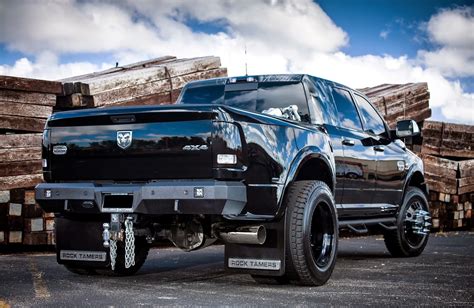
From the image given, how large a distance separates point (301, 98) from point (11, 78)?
451cm

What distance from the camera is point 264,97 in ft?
24.4

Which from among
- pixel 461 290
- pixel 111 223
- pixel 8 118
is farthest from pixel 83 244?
pixel 8 118

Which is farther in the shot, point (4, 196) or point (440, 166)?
point (440, 166)

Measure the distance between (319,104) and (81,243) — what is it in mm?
2697

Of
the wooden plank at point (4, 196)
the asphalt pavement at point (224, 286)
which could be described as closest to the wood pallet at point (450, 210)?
the asphalt pavement at point (224, 286)

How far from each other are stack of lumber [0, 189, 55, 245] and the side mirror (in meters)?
4.91

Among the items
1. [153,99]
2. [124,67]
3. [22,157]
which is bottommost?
[22,157]

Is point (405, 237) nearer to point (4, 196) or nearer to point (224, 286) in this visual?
point (224, 286)

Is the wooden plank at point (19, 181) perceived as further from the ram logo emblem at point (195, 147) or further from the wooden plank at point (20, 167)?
the ram logo emblem at point (195, 147)

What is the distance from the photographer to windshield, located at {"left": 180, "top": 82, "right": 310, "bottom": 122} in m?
7.21

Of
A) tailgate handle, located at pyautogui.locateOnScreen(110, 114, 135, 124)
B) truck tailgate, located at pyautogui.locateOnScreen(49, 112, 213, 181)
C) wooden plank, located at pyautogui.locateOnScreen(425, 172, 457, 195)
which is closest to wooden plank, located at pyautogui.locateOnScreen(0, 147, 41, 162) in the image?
truck tailgate, located at pyautogui.locateOnScreen(49, 112, 213, 181)

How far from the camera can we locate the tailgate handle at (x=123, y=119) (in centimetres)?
595

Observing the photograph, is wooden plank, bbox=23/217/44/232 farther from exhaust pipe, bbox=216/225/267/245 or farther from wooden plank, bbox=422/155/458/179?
wooden plank, bbox=422/155/458/179

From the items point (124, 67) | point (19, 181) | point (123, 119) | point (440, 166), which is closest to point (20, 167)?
point (19, 181)
